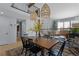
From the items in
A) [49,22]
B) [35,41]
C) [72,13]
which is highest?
[72,13]

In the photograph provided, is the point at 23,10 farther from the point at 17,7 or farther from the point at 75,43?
A: the point at 75,43

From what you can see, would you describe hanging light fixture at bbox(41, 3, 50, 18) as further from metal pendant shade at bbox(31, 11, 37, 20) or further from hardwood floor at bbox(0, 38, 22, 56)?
hardwood floor at bbox(0, 38, 22, 56)

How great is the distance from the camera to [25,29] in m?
2.13

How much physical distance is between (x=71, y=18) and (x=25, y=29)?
92 centimetres

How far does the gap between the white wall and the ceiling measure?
114mm

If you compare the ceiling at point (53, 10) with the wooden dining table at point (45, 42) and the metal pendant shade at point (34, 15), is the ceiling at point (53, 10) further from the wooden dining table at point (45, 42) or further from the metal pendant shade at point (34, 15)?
the wooden dining table at point (45, 42)

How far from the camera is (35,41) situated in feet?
7.02

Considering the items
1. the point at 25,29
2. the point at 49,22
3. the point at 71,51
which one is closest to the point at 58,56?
the point at 71,51

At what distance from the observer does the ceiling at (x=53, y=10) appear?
206 cm

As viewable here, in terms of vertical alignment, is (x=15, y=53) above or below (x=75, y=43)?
below

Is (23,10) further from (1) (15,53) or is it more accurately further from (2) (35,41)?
(1) (15,53)

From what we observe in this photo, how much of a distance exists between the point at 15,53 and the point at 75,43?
1.19 metres

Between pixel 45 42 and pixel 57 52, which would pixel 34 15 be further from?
pixel 57 52

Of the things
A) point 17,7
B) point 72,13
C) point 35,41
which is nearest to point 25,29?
point 35,41
